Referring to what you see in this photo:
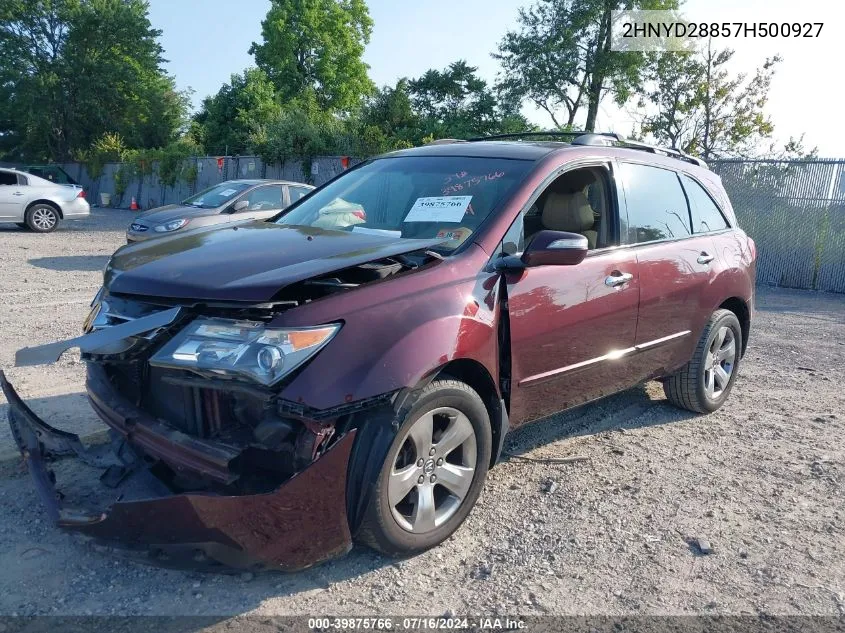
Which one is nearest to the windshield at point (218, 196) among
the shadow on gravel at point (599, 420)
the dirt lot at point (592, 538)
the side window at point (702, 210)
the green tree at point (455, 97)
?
the dirt lot at point (592, 538)

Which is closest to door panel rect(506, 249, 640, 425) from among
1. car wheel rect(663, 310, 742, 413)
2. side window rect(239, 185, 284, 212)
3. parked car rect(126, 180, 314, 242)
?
car wheel rect(663, 310, 742, 413)

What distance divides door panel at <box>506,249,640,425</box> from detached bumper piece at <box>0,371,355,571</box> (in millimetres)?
1175

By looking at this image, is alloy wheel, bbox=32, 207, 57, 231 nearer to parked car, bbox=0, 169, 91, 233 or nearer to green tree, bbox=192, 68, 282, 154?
parked car, bbox=0, 169, 91, 233

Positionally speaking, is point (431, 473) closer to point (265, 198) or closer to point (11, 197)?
point (265, 198)

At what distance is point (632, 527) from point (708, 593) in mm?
576

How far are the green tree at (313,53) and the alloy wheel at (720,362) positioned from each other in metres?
45.9

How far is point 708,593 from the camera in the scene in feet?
9.86

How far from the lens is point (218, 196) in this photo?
12.1 m

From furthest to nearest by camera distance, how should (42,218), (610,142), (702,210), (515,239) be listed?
(42,218)
(702,210)
(610,142)
(515,239)

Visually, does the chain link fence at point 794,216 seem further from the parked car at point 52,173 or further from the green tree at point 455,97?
the parked car at point 52,173

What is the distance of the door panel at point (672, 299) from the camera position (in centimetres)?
435

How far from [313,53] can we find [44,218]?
123 feet

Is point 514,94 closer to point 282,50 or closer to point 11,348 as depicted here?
point 282,50

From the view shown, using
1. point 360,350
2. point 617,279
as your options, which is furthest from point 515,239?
point 360,350
